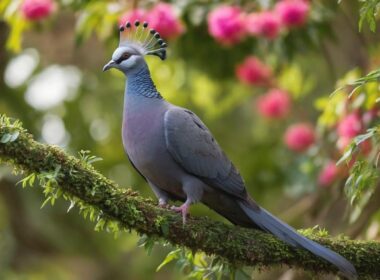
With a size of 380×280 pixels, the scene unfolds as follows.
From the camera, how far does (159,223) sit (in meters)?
4.11

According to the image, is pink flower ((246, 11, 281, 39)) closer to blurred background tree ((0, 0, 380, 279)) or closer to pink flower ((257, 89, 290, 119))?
blurred background tree ((0, 0, 380, 279))

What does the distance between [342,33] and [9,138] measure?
5105 mm

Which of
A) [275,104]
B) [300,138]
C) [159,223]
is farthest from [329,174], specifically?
[159,223]

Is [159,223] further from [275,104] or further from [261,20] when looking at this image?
[275,104]

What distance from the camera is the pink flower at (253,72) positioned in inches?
299

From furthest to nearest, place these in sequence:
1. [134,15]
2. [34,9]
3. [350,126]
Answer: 1. [34,9]
2. [134,15]
3. [350,126]

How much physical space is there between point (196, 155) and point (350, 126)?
1467 millimetres

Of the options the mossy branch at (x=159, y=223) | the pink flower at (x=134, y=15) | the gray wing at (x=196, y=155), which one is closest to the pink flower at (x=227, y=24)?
the pink flower at (x=134, y=15)

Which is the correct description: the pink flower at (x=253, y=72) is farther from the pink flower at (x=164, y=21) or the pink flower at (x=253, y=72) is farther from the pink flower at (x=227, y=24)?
the pink flower at (x=164, y=21)

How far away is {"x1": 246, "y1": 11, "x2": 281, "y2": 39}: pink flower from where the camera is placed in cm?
652

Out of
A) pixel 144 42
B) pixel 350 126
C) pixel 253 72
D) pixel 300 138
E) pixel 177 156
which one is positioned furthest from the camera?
pixel 253 72

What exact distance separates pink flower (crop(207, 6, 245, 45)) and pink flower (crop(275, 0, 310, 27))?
0.29m

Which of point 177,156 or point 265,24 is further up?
point 265,24

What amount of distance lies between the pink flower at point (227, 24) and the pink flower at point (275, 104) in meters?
1.16
